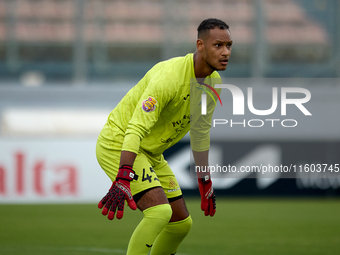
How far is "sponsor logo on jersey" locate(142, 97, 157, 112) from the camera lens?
347 centimetres

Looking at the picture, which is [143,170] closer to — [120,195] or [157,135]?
[157,135]

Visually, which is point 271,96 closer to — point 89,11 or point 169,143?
point 89,11

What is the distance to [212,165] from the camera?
1118cm

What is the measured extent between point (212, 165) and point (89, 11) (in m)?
5.46

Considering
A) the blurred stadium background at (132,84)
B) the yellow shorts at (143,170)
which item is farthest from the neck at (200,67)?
the blurred stadium background at (132,84)

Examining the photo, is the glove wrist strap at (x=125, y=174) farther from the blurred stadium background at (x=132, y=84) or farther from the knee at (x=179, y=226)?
the blurred stadium background at (x=132, y=84)

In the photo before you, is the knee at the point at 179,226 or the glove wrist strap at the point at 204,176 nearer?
the knee at the point at 179,226

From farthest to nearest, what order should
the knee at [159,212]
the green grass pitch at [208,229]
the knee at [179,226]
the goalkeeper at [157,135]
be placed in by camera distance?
the green grass pitch at [208,229] < the knee at [179,226] < the knee at [159,212] < the goalkeeper at [157,135]

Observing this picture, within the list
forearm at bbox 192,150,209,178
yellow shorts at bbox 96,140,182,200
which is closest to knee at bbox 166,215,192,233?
yellow shorts at bbox 96,140,182,200

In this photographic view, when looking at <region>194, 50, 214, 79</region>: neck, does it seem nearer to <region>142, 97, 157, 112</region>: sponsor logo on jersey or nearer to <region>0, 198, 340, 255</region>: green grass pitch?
<region>142, 97, 157, 112</region>: sponsor logo on jersey

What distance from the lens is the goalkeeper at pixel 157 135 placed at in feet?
11.2

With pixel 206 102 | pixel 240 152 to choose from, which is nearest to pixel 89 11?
pixel 240 152

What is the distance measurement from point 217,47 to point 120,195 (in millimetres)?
1240

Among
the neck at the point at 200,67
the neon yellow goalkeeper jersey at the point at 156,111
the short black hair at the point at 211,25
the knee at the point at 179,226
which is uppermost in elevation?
the short black hair at the point at 211,25
